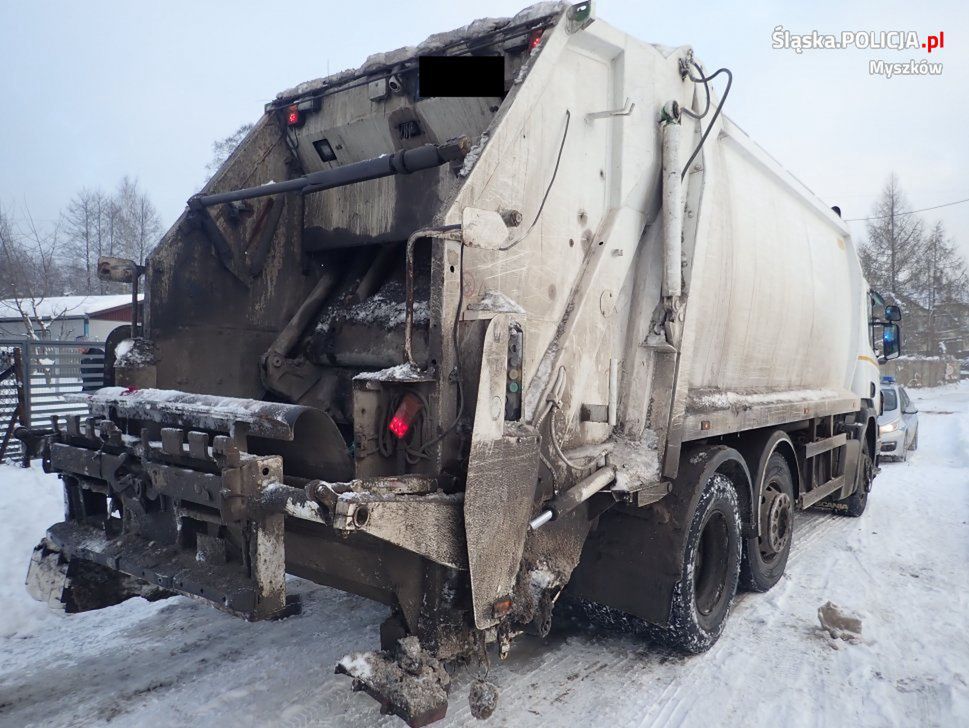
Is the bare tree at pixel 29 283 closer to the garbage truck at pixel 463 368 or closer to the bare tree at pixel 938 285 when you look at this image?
the garbage truck at pixel 463 368

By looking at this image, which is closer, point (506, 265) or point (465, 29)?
point (506, 265)

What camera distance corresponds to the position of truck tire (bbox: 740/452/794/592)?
15.0ft

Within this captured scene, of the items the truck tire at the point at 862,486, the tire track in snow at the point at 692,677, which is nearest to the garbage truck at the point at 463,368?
the tire track in snow at the point at 692,677

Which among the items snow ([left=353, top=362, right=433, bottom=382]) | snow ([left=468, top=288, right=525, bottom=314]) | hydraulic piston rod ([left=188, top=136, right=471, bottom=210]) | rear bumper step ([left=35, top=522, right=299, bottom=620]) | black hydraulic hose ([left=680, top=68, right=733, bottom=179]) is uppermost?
black hydraulic hose ([left=680, top=68, right=733, bottom=179])

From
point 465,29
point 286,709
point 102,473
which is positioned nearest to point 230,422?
point 102,473

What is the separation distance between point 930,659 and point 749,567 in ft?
3.61

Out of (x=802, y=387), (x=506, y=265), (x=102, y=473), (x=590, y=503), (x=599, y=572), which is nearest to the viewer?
(x=506, y=265)

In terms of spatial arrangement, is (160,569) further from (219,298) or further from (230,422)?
(219,298)

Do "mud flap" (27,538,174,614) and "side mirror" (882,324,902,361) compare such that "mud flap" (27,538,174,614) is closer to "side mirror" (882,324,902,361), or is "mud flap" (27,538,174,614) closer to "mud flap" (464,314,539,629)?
"mud flap" (464,314,539,629)

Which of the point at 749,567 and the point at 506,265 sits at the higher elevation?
the point at 506,265

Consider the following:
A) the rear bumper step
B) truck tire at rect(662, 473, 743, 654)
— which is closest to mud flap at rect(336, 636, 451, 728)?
the rear bumper step

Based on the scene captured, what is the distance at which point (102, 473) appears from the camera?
2910 millimetres

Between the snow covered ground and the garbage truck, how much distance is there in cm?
34

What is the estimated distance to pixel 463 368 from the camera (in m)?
2.34
